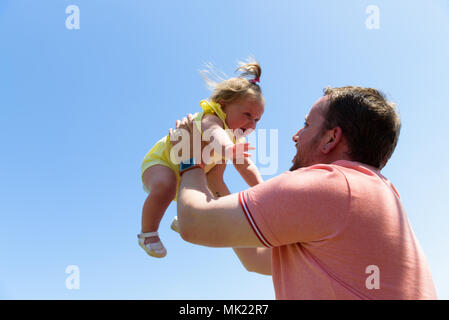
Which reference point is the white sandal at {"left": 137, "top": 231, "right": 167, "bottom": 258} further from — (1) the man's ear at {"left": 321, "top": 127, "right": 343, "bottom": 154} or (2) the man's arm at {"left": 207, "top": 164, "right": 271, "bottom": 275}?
(1) the man's ear at {"left": 321, "top": 127, "right": 343, "bottom": 154}

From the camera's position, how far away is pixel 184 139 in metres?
2.61

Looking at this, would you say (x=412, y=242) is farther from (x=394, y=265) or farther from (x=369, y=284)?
(x=369, y=284)

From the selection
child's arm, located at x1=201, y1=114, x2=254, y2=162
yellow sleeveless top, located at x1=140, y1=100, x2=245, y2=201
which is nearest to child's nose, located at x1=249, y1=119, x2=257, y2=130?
yellow sleeveless top, located at x1=140, y1=100, x2=245, y2=201

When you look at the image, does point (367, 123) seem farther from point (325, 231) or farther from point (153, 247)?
point (153, 247)

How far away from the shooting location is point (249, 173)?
292 cm

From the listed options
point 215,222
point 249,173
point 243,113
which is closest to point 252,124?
point 243,113

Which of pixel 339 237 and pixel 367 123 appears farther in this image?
pixel 367 123

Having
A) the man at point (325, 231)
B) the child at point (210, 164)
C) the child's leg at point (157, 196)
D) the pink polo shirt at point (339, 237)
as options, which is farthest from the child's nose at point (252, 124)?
the pink polo shirt at point (339, 237)

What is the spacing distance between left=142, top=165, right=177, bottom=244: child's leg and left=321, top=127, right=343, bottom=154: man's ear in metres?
1.51

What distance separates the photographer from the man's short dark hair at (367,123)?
1901 mm

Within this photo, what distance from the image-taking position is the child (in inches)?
118

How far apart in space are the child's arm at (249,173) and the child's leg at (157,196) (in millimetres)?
610

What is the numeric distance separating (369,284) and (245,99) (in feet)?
7.08

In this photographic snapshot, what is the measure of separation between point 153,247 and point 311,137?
69.3 inches
